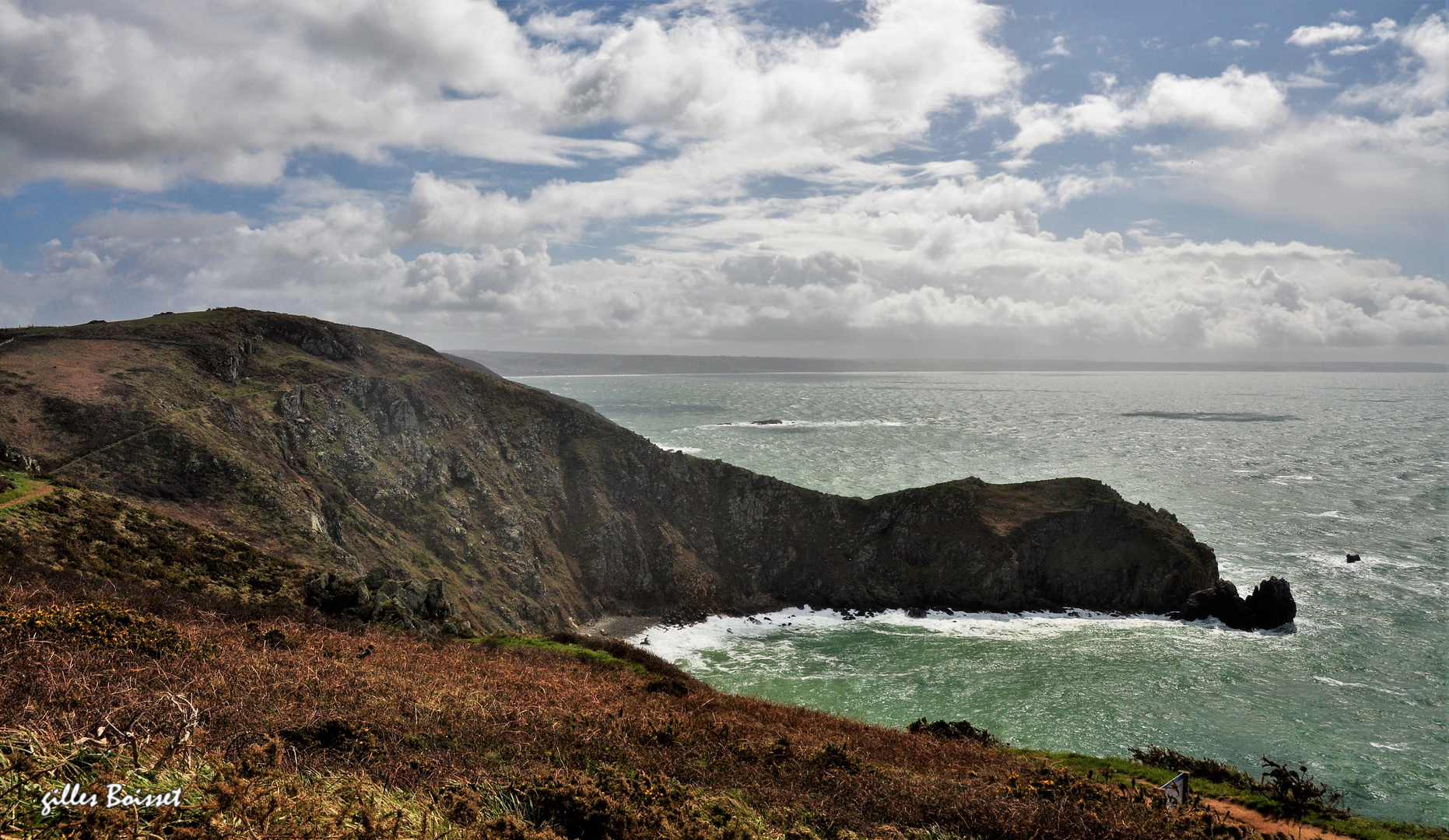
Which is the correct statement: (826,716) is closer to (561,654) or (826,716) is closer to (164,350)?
(561,654)

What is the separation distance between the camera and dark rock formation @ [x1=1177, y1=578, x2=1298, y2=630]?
5741cm

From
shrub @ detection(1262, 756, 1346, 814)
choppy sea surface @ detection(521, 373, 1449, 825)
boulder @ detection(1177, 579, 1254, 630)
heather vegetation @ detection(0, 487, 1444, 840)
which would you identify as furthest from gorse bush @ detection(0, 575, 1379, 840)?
boulder @ detection(1177, 579, 1254, 630)

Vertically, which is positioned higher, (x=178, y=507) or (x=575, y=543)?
(x=178, y=507)

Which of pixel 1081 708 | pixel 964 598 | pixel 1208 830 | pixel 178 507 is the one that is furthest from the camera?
pixel 964 598

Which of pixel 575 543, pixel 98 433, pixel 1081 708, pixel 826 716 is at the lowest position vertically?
pixel 1081 708

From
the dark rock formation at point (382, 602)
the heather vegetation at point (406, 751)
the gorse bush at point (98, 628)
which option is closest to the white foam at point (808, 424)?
the dark rock formation at point (382, 602)

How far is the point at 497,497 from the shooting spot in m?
66.2

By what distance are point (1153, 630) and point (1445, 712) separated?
1804 centimetres

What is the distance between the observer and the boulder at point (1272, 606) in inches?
2258

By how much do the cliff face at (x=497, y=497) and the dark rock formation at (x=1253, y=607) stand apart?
285 cm

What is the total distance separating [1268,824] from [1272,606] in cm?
4810

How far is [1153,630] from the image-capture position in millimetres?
58625

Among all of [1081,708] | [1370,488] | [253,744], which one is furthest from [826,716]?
[1370,488]
